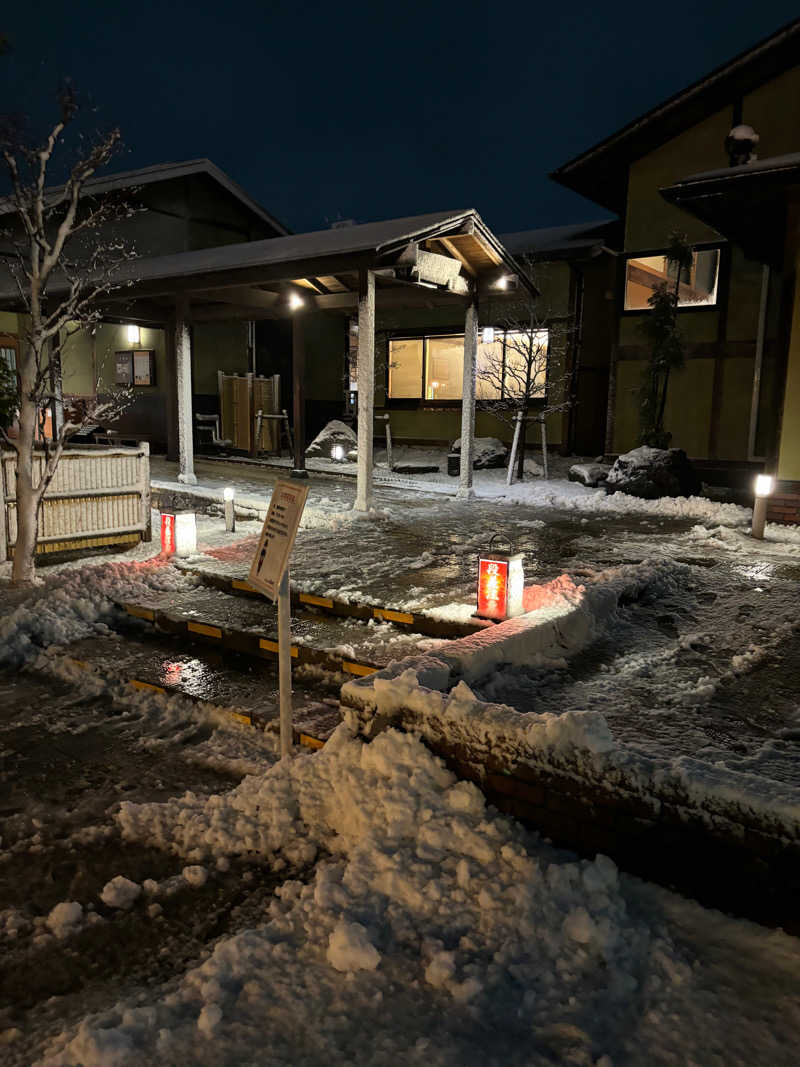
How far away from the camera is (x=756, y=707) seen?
4.29 meters

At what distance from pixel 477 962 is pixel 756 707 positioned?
8.51 ft

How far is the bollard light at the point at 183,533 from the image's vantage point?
8.20 metres

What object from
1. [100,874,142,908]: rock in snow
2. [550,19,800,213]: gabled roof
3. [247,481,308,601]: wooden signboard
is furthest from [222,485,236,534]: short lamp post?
[550,19,800,213]: gabled roof

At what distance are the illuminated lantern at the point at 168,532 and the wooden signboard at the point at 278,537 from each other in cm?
417

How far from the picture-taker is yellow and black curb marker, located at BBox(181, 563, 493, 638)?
5.68 meters

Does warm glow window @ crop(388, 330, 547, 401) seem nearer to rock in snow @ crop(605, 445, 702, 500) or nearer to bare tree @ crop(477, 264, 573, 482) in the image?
bare tree @ crop(477, 264, 573, 482)

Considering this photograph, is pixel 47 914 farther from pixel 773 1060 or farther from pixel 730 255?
pixel 730 255

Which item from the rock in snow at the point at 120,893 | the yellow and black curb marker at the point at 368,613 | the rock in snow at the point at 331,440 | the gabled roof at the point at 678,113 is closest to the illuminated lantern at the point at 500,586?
the yellow and black curb marker at the point at 368,613

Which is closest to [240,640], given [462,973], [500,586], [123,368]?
[500,586]

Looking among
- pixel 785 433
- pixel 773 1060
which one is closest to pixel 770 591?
pixel 785 433

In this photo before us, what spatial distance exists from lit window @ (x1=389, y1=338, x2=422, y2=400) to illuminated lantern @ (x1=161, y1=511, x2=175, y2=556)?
13108 millimetres

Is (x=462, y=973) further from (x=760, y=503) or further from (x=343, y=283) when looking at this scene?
(x=343, y=283)

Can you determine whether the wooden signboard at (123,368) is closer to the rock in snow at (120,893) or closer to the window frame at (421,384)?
the window frame at (421,384)

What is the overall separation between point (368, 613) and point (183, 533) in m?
3.09
